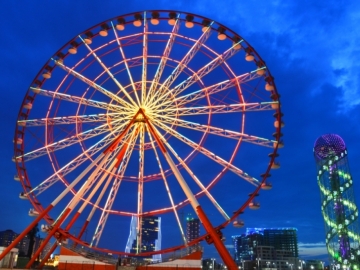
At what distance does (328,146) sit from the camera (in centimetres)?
7775

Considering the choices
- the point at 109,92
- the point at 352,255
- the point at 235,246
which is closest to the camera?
the point at 109,92

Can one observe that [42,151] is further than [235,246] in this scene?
No

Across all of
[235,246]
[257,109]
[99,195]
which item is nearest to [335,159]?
[257,109]

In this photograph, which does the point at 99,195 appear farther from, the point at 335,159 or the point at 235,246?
the point at 235,246

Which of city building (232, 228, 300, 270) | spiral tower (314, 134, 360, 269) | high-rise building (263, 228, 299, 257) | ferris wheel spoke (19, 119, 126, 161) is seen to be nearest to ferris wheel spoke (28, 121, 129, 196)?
ferris wheel spoke (19, 119, 126, 161)

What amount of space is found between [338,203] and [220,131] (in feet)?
178

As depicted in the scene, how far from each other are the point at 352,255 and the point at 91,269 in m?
56.3

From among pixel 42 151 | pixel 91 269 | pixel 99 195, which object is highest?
pixel 42 151

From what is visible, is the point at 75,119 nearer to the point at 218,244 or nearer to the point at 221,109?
the point at 221,109

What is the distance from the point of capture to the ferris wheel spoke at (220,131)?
85.5 ft

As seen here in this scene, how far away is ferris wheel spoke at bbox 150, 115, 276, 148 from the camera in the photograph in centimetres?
2606

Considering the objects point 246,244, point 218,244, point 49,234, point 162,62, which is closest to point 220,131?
point 162,62

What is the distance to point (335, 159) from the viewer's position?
75.8 meters

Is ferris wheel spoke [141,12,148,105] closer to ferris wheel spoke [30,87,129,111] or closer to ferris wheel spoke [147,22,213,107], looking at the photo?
ferris wheel spoke [147,22,213,107]
